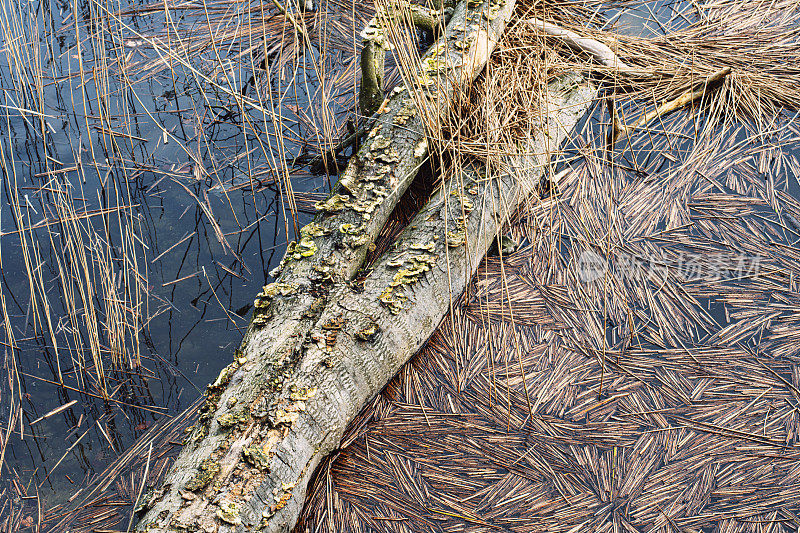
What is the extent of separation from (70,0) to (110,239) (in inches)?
76.2

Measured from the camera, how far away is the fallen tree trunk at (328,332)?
142 cm

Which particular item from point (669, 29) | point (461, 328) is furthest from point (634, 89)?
point (461, 328)

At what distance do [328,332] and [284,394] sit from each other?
0.75 ft

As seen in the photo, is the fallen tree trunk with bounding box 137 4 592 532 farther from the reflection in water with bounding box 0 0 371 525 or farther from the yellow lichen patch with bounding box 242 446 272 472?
the reflection in water with bounding box 0 0 371 525

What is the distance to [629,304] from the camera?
2.04 meters

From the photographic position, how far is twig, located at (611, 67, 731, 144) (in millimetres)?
2607

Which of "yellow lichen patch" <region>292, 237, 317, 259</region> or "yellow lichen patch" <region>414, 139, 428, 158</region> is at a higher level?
"yellow lichen patch" <region>414, 139, 428, 158</region>

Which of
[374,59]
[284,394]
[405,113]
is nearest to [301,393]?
[284,394]

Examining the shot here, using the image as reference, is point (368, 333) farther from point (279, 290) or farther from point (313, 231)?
point (313, 231)

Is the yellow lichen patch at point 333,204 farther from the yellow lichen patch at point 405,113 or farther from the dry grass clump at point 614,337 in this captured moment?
the yellow lichen patch at point 405,113

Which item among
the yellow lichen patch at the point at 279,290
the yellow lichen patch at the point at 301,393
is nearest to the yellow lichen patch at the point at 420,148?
the yellow lichen patch at the point at 279,290

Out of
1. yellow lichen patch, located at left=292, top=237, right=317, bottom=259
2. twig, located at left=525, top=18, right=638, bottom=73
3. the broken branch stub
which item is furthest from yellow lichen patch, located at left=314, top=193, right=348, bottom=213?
twig, located at left=525, top=18, right=638, bottom=73

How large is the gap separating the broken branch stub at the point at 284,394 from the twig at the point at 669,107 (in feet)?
3.14

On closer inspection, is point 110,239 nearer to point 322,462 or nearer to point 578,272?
point 322,462
